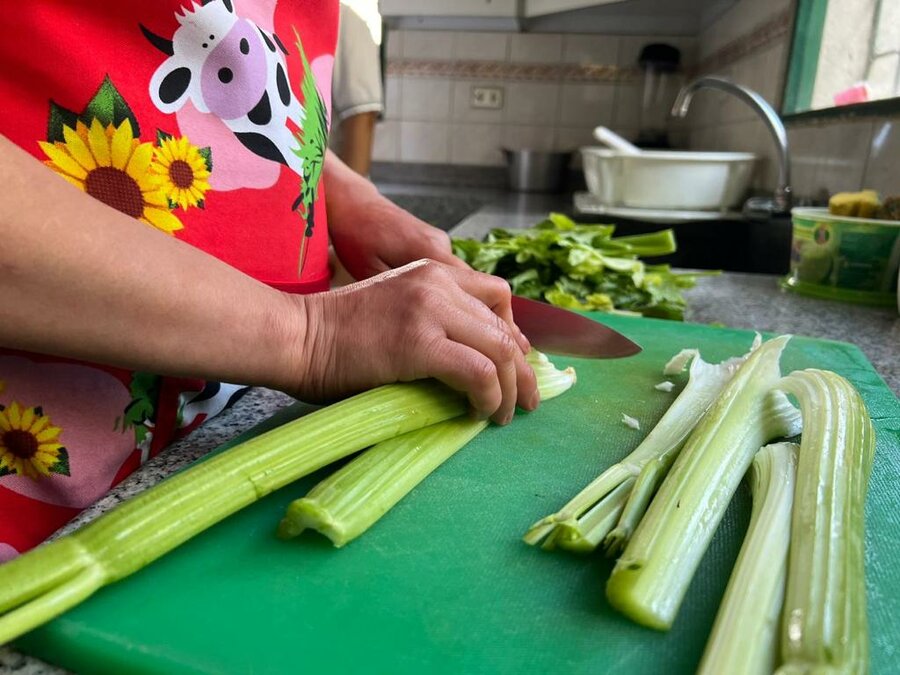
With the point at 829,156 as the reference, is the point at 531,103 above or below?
above

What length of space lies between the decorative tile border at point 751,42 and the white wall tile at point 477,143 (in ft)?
3.73

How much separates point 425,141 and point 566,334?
332 centimetres

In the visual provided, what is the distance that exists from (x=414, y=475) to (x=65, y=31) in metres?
0.49

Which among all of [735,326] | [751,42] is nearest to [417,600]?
[735,326]

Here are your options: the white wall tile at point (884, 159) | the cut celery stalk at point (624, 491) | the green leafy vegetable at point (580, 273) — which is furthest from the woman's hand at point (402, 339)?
the white wall tile at point (884, 159)

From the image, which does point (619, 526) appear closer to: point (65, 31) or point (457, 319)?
point (457, 319)

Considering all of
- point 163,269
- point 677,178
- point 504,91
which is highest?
point 504,91

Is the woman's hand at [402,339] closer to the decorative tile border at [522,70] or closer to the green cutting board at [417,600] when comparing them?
the green cutting board at [417,600]

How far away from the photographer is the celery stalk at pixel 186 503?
0.43m

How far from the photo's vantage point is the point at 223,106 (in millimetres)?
745

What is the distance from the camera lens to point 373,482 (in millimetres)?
605

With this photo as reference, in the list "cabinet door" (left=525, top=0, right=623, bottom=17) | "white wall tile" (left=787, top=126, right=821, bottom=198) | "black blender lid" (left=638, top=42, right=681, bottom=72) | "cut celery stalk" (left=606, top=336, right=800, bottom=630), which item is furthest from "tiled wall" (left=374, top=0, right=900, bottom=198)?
"cut celery stalk" (left=606, top=336, right=800, bottom=630)

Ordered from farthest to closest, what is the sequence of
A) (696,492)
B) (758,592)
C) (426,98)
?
1. (426,98)
2. (696,492)
3. (758,592)

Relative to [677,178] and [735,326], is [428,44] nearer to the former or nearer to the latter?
[677,178]
